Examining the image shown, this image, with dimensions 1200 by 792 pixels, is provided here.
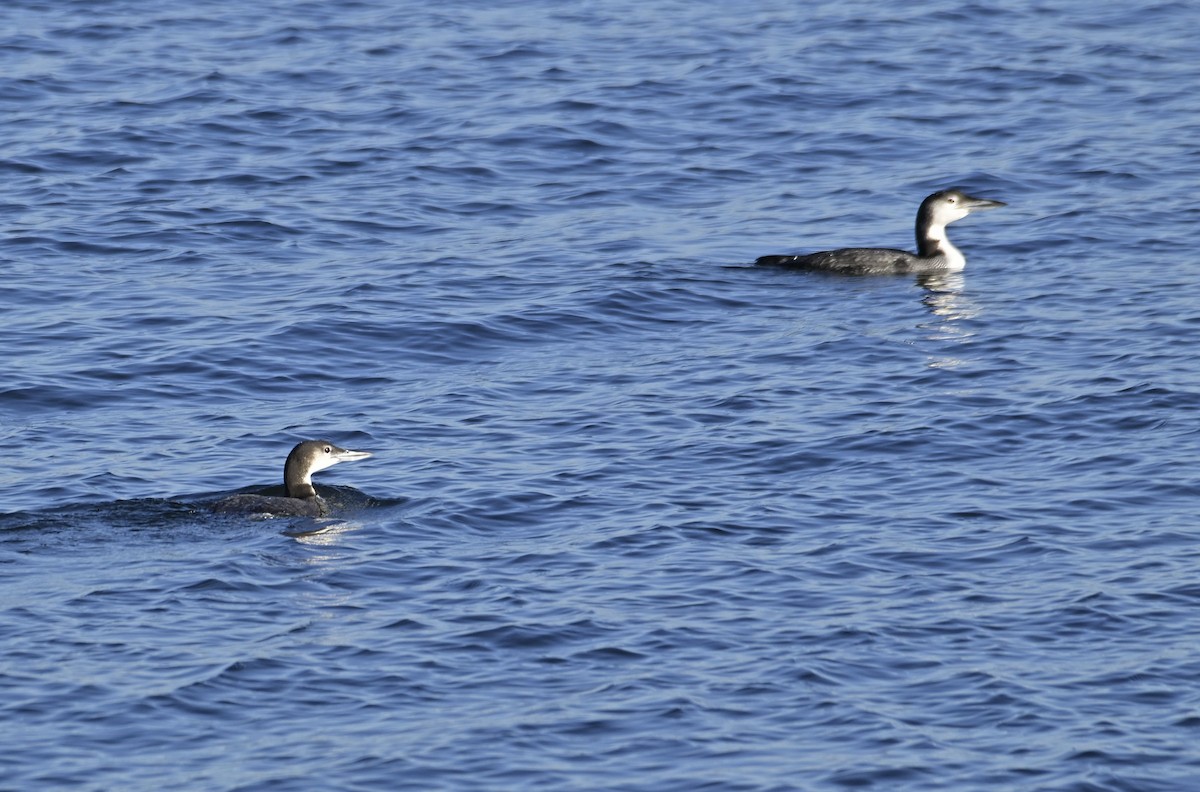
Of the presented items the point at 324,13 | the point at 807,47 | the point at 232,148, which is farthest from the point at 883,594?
the point at 324,13

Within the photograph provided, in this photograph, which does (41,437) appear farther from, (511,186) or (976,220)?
(976,220)

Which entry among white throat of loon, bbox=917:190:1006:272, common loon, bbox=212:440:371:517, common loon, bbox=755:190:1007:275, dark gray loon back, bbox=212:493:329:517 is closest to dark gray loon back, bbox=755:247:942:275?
common loon, bbox=755:190:1007:275

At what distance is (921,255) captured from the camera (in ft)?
73.9

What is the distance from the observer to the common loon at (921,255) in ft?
71.0

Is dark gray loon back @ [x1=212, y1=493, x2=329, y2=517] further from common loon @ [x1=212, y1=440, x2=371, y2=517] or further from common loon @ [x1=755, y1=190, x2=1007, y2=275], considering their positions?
common loon @ [x1=755, y1=190, x2=1007, y2=275]

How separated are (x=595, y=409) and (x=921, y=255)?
6550 millimetres

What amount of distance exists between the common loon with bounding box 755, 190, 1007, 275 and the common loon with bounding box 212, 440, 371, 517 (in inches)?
300

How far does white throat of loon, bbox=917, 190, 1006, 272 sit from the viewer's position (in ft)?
73.8

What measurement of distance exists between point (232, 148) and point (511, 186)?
13.4ft

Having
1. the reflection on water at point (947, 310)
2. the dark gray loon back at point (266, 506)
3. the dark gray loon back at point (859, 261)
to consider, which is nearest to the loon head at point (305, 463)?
the dark gray loon back at point (266, 506)

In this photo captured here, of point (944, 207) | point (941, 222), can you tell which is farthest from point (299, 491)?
point (944, 207)

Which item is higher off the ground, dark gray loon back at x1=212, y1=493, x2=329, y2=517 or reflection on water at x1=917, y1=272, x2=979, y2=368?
dark gray loon back at x1=212, y1=493, x2=329, y2=517

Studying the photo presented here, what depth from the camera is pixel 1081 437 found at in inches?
647

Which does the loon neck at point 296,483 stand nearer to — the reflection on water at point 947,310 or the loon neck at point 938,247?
the reflection on water at point 947,310
